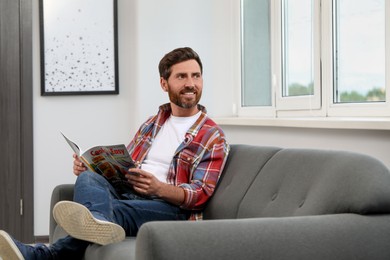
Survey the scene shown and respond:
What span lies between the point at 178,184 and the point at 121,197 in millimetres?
276

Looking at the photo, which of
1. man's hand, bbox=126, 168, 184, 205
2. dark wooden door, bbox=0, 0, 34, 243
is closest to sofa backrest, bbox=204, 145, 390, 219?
man's hand, bbox=126, 168, 184, 205

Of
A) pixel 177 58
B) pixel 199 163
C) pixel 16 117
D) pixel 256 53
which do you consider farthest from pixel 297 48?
pixel 16 117

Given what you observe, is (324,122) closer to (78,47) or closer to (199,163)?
(199,163)

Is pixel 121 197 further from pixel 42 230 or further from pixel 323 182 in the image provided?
pixel 42 230

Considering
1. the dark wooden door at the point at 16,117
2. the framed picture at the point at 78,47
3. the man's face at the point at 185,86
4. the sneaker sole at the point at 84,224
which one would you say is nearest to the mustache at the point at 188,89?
the man's face at the point at 185,86

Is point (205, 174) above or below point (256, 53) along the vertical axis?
below

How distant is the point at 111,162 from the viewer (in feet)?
9.79

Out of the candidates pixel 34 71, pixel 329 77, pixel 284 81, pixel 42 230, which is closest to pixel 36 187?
pixel 42 230

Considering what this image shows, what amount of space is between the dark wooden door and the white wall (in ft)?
0.21

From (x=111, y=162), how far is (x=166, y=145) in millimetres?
337

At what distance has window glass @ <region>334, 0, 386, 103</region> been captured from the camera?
348 cm

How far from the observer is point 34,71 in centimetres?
520

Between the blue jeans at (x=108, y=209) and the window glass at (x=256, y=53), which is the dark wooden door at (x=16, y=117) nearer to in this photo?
the window glass at (x=256, y=53)

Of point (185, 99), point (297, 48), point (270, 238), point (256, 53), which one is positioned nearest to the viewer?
point (270, 238)
